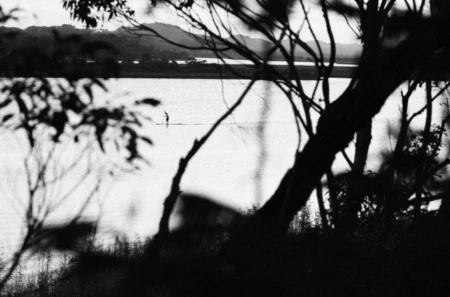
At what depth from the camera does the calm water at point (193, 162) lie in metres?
2.26

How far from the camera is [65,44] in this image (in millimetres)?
1649

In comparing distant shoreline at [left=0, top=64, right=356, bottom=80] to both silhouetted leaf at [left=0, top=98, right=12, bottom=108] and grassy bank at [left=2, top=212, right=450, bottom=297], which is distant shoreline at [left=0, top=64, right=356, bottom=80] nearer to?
silhouetted leaf at [left=0, top=98, right=12, bottom=108]

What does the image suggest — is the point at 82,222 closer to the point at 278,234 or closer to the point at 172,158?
the point at 278,234

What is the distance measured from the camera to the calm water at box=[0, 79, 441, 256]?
2.26 m

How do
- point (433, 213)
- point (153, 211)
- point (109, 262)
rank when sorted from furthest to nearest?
point (153, 211), point (433, 213), point (109, 262)

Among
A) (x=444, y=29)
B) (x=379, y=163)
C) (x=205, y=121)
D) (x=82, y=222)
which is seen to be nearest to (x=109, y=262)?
(x=82, y=222)

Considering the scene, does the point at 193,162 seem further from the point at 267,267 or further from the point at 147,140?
the point at 267,267

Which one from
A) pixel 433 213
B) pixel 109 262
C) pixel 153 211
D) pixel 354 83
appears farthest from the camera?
pixel 153 211

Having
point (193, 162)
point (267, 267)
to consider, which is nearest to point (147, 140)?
point (267, 267)

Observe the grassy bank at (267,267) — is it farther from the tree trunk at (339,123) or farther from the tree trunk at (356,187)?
the tree trunk at (339,123)

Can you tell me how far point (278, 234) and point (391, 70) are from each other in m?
0.66

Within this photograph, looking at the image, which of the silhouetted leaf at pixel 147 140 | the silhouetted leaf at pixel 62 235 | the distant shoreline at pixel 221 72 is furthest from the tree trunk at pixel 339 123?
the silhouetted leaf at pixel 62 235

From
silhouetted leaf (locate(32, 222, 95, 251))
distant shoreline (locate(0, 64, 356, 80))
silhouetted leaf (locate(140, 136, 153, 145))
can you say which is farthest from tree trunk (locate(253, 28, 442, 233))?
silhouetted leaf (locate(32, 222, 95, 251))

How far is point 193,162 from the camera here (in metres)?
6.00
